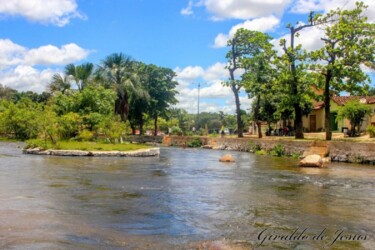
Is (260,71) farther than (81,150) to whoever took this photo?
Yes

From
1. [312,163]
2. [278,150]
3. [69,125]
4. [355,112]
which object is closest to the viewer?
[312,163]

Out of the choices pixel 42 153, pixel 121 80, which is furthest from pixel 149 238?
pixel 121 80

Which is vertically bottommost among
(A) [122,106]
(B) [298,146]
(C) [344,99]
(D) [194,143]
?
(D) [194,143]

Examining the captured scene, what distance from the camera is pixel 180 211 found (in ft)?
35.7

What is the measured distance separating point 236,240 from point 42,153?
2333cm

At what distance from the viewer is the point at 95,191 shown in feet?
44.8

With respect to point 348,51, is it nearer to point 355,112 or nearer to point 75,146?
point 355,112

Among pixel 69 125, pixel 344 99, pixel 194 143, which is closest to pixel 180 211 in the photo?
pixel 69 125

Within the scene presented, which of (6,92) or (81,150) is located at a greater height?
(6,92)

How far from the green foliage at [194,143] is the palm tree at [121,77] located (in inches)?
387

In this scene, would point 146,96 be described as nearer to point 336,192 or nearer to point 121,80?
point 121,80

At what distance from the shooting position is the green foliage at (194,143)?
166 feet

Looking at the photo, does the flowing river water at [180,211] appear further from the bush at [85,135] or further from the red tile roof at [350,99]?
the red tile roof at [350,99]

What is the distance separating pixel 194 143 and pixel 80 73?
15.7 meters
